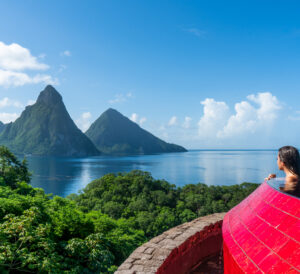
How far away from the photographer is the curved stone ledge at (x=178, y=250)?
3.22 meters

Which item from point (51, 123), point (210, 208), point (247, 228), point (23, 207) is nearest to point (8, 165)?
point (23, 207)

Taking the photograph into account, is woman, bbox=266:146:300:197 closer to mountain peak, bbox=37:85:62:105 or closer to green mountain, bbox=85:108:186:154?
mountain peak, bbox=37:85:62:105

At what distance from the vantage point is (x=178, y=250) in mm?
3686

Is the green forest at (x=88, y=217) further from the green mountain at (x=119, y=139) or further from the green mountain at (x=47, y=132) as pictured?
the green mountain at (x=119, y=139)

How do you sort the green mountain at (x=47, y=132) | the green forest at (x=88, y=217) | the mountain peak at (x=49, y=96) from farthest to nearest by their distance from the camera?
the mountain peak at (x=49, y=96) < the green mountain at (x=47, y=132) < the green forest at (x=88, y=217)

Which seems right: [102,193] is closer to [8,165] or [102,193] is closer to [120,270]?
[8,165]

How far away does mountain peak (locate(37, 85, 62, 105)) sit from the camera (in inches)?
6088

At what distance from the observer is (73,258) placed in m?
6.10

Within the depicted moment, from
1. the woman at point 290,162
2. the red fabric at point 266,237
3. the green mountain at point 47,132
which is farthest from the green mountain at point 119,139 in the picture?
the red fabric at point 266,237

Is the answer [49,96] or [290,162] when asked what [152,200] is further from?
[49,96]

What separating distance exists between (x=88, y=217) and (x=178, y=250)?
21.1 feet

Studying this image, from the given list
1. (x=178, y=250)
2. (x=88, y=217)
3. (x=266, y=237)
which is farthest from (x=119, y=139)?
(x=266, y=237)

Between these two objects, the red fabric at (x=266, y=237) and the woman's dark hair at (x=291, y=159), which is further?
the woman's dark hair at (x=291, y=159)

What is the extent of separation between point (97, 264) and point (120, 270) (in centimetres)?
308
